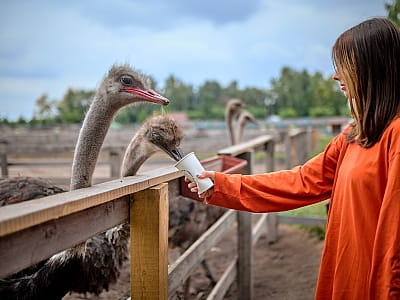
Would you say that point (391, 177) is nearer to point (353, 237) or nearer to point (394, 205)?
point (394, 205)

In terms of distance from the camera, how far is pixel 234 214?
3.70 metres

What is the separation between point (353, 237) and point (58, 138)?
25.9ft

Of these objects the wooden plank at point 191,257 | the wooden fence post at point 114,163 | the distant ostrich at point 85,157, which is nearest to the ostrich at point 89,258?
the distant ostrich at point 85,157

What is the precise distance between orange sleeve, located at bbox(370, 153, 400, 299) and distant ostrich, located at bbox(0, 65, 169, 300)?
1.20 m

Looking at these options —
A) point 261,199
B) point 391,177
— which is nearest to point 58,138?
point 261,199

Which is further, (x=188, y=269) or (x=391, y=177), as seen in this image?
(x=188, y=269)

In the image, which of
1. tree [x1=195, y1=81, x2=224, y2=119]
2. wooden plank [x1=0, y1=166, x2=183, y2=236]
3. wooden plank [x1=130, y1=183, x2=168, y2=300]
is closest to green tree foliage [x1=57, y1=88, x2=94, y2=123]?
tree [x1=195, y1=81, x2=224, y2=119]

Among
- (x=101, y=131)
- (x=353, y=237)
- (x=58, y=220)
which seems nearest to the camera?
(x=58, y=220)

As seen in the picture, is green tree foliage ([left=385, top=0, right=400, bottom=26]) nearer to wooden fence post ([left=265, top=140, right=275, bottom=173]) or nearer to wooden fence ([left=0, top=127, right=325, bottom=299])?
wooden fence post ([left=265, top=140, right=275, bottom=173])

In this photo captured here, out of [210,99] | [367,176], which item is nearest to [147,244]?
[367,176]

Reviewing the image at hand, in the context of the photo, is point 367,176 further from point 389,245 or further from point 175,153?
point 175,153

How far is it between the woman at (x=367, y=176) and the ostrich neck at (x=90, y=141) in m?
0.61

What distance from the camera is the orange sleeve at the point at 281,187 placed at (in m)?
1.87

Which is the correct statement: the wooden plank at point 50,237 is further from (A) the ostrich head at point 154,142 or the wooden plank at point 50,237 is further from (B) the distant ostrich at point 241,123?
(B) the distant ostrich at point 241,123
